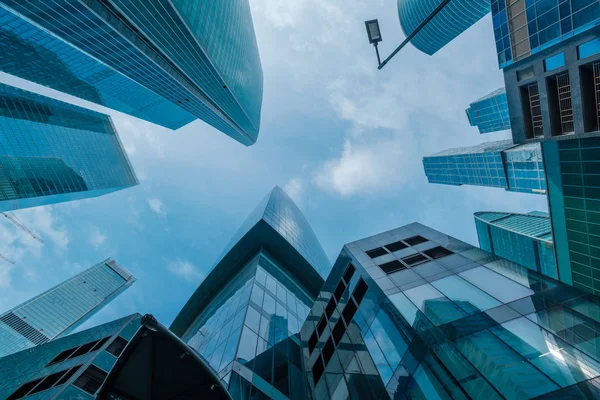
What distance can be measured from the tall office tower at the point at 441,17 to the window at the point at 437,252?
112764 mm

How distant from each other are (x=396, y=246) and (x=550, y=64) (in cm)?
1948

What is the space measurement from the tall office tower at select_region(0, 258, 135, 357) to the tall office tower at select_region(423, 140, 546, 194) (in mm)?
196909

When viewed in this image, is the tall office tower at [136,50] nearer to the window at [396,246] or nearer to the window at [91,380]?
the window at [396,246]

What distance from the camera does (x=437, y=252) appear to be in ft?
67.8

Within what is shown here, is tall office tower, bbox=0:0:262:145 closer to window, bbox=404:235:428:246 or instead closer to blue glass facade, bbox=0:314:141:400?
blue glass facade, bbox=0:314:141:400

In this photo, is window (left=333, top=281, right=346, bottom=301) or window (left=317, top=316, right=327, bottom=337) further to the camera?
window (left=317, top=316, right=327, bottom=337)

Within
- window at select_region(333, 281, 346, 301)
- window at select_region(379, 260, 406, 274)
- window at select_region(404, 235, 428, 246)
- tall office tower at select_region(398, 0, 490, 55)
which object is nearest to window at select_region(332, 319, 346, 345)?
window at select_region(333, 281, 346, 301)

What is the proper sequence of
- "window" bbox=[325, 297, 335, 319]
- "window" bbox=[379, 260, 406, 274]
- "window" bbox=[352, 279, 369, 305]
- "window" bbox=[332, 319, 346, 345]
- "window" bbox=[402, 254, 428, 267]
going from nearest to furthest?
"window" bbox=[402, 254, 428, 267], "window" bbox=[379, 260, 406, 274], "window" bbox=[352, 279, 369, 305], "window" bbox=[332, 319, 346, 345], "window" bbox=[325, 297, 335, 319]

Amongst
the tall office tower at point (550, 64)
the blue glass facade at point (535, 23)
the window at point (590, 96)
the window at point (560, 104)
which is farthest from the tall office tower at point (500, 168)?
the window at point (590, 96)

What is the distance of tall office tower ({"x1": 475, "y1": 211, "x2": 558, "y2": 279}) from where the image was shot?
6569cm

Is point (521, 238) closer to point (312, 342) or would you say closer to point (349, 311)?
point (312, 342)

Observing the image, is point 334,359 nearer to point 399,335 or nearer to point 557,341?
point 399,335

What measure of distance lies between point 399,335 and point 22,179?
101m

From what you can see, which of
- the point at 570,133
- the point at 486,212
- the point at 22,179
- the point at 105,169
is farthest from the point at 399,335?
the point at 105,169
